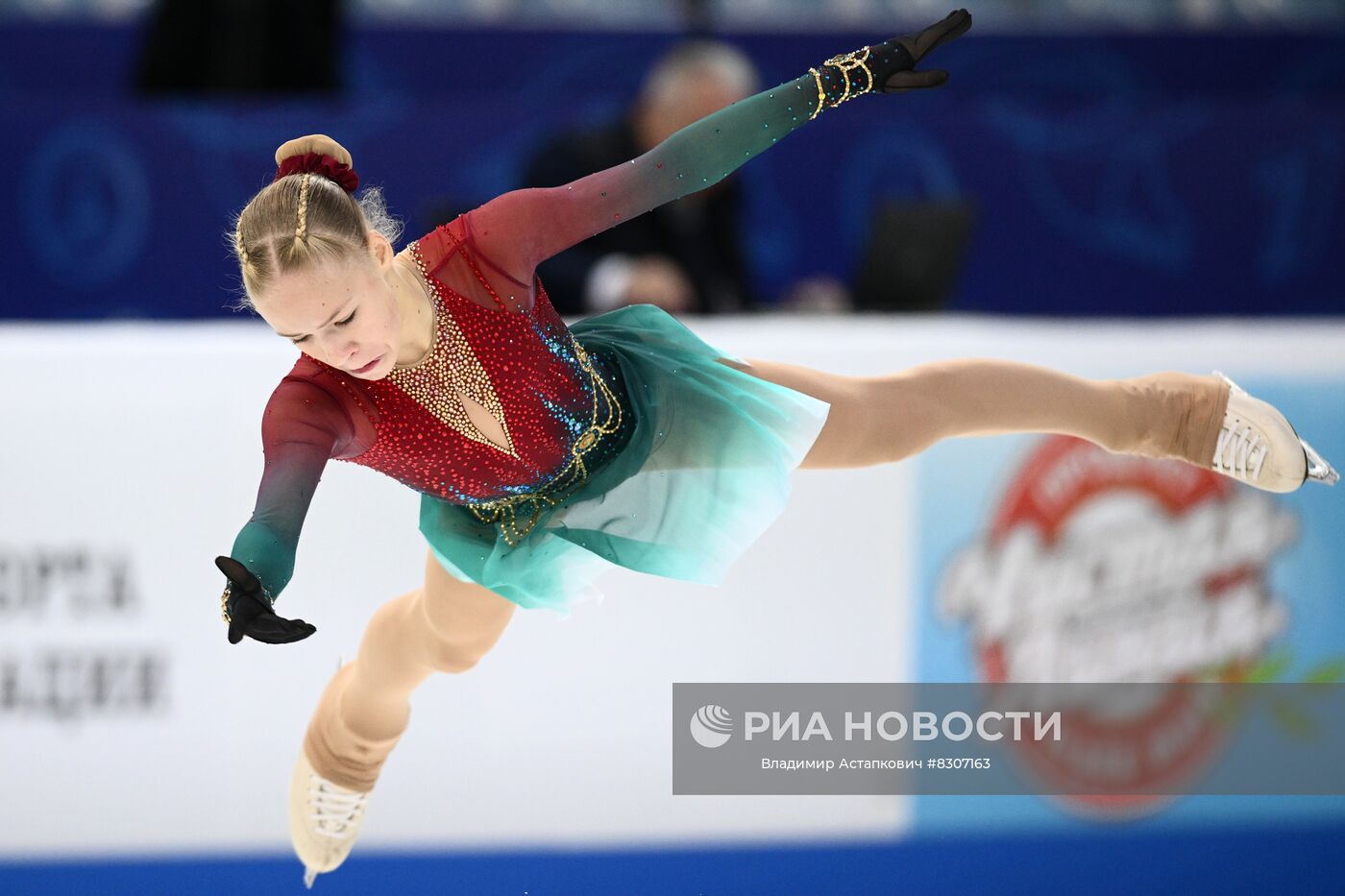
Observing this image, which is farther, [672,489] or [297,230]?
[672,489]

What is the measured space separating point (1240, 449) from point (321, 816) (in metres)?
1.57

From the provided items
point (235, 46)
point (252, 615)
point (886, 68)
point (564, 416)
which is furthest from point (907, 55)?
point (235, 46)

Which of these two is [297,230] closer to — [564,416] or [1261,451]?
[564,416]

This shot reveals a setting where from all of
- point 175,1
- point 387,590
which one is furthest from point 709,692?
point 175,1

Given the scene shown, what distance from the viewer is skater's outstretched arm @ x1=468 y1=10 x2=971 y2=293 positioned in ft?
6.63

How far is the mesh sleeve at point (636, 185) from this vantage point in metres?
2.02

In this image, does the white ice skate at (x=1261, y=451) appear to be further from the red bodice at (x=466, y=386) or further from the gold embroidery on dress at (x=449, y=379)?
the gold embroidery on dress at (x=449, y=379)

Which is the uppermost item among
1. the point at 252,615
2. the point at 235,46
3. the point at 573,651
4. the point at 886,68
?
the point at 235,46

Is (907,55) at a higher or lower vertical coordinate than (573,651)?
higher

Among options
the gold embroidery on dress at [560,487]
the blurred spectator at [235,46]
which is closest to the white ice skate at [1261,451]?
the gold embroidery on dress at [560,487]

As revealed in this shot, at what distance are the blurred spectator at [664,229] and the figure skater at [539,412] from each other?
4.49ft

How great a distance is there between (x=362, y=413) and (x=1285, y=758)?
6.67 ft

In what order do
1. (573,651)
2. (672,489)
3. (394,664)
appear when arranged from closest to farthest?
1. (672,489)
2. (394,664)
3. (573,651)

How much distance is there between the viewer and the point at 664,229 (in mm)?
3891
